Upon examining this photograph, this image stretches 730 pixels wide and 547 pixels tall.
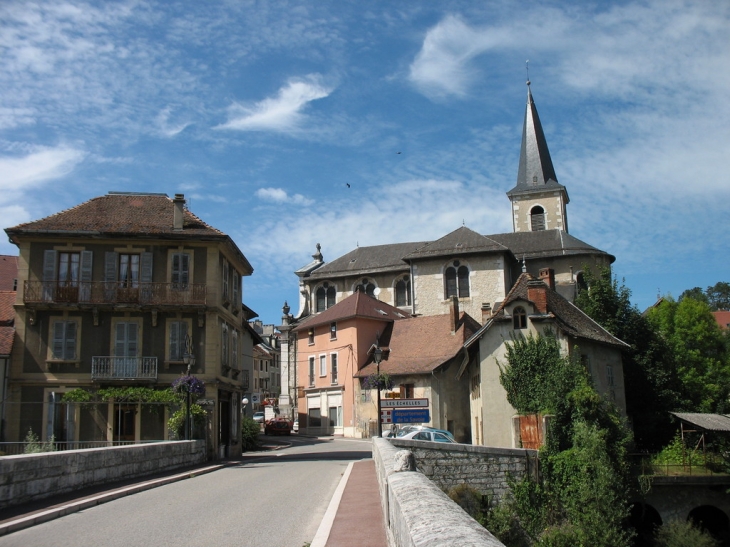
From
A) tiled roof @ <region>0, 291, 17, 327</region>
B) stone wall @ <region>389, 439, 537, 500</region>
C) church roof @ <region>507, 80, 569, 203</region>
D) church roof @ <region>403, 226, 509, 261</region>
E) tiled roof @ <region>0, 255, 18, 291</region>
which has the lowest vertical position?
stone wall @ <region>389, 439, 537, 500</region>

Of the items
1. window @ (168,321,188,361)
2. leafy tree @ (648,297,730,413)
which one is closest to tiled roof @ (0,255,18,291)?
window @ (168,321,188,361)

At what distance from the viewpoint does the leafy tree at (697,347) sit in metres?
44.8

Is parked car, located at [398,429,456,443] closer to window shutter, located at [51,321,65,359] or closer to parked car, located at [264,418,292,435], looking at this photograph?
window shutter, located at [51,321,65,359]

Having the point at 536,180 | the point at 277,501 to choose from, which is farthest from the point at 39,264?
the point at 536,180

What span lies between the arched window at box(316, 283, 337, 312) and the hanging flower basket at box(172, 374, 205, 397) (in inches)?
1471

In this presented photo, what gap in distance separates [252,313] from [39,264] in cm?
1420

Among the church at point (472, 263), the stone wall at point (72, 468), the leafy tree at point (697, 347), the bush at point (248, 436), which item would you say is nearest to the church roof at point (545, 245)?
the church at point (472, 263)

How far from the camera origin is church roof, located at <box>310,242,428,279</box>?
196ft

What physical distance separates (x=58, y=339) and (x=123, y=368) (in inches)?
108

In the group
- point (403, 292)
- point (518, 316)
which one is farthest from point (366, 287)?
point (518, 316)

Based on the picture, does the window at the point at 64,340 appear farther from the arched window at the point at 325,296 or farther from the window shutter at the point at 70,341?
the arched window at the point at 325,296

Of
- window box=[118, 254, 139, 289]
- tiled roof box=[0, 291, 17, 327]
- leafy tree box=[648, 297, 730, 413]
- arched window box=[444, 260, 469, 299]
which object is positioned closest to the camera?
window box=[118, 254, 139, 289]

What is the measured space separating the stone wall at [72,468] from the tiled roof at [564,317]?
15863 millimetres

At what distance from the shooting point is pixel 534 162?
70938 mm
